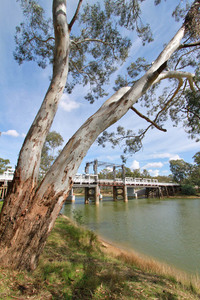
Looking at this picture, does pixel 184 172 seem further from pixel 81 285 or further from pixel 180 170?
pixel 81 285

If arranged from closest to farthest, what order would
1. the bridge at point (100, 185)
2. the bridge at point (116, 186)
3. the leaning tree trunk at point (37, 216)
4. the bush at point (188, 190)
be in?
the leaning tree trunk at point (37, 216)
the bridge at point (100, 185)
the bridge at point (116, 186)
the bush at point (188, 190)

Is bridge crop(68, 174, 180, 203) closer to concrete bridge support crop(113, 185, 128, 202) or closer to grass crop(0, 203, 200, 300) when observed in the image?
concrete bridge support crop(113, 185, 128, 202)

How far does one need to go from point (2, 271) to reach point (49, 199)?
2.63 feet

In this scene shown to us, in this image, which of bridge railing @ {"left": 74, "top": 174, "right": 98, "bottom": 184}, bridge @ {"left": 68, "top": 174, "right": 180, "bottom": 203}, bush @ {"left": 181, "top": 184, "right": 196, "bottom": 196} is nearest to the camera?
bridge railing @ {"left": 74, "top": 174, "right": 98, "bottom": 184}

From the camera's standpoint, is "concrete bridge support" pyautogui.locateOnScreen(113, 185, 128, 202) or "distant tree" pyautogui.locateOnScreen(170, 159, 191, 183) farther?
"distant tree" pyautogui.locateOnScreen(170, 159, 191, 183)

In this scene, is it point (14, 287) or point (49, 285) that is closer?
point (14, 287)

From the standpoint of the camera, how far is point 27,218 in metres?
1.66

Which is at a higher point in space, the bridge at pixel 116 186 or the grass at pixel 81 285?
the bridge at pixel 116 186

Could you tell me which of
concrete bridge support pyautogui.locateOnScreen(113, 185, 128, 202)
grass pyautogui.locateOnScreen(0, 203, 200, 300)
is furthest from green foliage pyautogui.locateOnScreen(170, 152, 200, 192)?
grass pyautogui.locateOnScreen(0, 203, 200, 300)

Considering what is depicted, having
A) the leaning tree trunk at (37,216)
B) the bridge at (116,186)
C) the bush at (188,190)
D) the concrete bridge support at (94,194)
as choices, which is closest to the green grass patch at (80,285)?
the leaning tree trunk at (37,216)

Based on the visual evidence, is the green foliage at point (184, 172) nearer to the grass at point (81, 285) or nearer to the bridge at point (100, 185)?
the bridge at point (100, 185)

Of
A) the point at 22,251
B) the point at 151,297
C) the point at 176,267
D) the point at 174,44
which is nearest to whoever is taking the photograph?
the point at 22,251

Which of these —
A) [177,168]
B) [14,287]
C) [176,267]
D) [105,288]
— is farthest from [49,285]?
[177,168]

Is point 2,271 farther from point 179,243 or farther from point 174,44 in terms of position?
point 179,243
